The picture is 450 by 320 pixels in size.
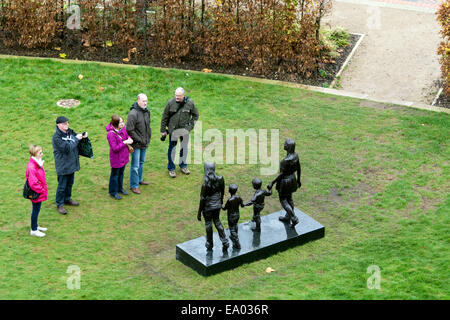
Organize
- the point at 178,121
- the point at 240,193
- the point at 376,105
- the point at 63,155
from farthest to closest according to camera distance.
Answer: the point at 376,105
the point at 178,121
the point at 240,193
the point at 63,155

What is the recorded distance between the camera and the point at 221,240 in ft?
32.6

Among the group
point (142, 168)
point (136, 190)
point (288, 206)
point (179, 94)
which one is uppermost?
point (179, 94)

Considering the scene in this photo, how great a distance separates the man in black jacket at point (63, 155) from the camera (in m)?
11.1

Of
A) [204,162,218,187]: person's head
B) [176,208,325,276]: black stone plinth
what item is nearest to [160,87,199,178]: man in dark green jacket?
[176,208,325,276]: black stone plinth

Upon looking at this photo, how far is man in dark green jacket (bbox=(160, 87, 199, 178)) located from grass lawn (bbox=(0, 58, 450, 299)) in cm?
47

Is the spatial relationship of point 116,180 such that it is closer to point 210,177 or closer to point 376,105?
Answer: point 210,177

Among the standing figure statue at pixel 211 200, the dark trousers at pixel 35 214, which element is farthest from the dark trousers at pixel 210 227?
the dark trousers at pixel 35 214

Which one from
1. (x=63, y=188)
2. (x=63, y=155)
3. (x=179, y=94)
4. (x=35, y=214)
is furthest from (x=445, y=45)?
(x=35, y=214)

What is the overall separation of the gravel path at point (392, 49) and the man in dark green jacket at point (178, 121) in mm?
5464

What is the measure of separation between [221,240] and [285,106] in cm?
621

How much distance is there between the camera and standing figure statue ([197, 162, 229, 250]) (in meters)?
9.64

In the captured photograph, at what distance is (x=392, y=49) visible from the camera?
59.6 feet

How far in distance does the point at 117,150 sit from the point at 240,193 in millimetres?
2404

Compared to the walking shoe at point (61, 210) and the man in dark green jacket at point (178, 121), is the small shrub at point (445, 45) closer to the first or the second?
the man in dark green jacket at point (178, 121)
